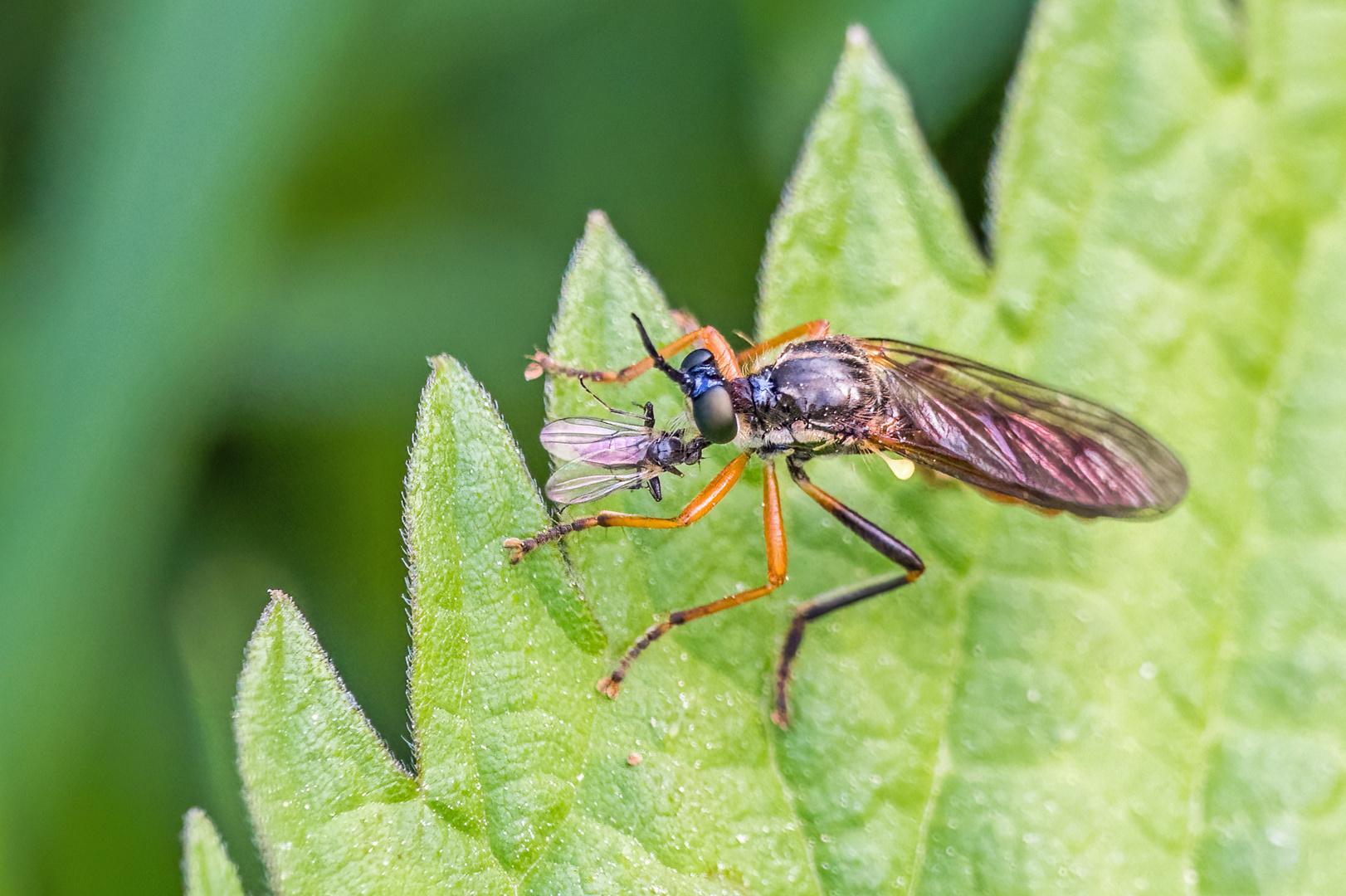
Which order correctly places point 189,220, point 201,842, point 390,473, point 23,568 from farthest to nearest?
point 390,473
point 189,220
point 23,568
point 201,842

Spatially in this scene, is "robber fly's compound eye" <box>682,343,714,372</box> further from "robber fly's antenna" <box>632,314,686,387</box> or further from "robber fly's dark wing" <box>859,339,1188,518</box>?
"robber fly's dark wing" <box>859,339,1188,518</box>


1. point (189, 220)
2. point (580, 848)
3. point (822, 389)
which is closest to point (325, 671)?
point (580, 848)

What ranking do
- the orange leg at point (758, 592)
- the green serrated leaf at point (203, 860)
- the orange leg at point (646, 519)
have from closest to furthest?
the green serrated leaf at point (203, 860) < the orange leg at point (646, 519) < the orange leg at point (758, 592)

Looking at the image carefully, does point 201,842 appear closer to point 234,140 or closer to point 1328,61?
point 234,140

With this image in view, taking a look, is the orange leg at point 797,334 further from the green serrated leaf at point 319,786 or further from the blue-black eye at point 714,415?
the green serrated leaf at point 319,786

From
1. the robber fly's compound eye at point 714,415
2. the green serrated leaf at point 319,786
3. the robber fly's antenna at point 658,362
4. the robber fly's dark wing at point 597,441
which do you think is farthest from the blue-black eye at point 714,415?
the green serrated leaf at point 319,786

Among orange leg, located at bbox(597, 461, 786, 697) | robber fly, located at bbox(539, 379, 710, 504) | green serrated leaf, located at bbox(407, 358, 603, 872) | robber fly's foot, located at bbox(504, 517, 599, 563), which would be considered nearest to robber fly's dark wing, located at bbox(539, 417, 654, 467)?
robber fly, located at bbox(539, 379, 710, 504)

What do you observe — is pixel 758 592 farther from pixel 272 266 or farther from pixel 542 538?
pixel 272 266
